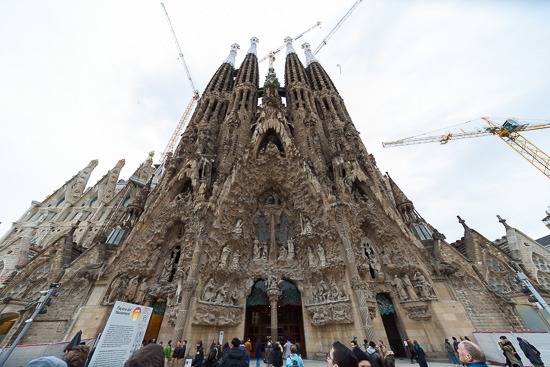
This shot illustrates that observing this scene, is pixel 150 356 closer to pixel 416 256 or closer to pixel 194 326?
pixel 194 326

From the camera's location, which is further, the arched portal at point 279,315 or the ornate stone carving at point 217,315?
the arched portal at point 279,315

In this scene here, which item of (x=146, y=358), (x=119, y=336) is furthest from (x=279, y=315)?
(x=146, y=358)

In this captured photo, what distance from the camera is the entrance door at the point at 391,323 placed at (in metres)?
11.1

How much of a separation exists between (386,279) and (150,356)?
1280cm

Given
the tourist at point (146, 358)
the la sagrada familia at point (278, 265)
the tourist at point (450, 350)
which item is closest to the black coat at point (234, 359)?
the tourist at point (146, 358)

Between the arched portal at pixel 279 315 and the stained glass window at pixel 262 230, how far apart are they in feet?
8.58

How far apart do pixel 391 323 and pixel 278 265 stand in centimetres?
674

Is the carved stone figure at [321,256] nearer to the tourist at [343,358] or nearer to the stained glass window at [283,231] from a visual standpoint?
the stained glass window at [283,231]

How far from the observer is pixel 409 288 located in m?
11.1

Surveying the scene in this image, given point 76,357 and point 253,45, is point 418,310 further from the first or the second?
point 253,45

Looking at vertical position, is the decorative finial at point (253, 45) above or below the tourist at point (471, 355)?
above

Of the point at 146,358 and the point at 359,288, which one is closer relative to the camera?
the point at 146,358

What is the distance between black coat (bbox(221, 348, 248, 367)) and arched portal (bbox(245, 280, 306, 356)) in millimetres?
9727

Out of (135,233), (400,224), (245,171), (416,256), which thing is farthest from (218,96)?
(416,256)
